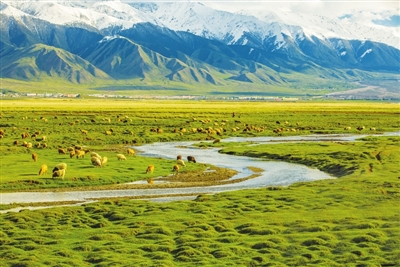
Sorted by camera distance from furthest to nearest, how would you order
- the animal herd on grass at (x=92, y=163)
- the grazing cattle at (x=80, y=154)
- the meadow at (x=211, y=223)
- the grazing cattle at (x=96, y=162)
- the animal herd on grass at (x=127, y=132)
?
the grazing cattle at (x=80, y=154), the grazing cattle at (x=96, y=162), the animal herd on grass at (x=127, y=132), the animal herd on grass at (x=92, y=163), the meadow at (x=211, y=223)

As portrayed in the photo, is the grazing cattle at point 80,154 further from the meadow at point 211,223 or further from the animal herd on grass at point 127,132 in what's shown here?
the meadow at point 211,223

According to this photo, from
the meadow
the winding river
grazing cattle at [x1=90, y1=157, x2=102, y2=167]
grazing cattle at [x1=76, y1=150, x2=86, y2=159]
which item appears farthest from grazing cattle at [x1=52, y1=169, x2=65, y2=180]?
grazing cattle at [x1=76, y1=150, x2=86, y2=159]

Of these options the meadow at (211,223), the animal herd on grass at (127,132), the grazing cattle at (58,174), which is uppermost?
the meadow at (211,223)

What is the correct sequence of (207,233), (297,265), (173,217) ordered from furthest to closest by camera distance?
(173,217), (207,233), (297,265)

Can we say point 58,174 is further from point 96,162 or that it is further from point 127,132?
point 127,132

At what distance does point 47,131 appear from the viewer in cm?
9444

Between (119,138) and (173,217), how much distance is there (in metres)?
53.5

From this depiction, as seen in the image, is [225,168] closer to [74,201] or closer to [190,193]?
[190,193]

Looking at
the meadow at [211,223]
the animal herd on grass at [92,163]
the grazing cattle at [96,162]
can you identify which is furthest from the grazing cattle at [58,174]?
the grazing cattle at [96,162]

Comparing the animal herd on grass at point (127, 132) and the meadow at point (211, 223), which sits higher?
the meadow at point (211, 223)

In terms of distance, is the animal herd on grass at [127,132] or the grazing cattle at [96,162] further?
the grazing cattle at [96,162]

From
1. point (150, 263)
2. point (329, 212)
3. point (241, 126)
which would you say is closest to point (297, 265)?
point (150, 263)

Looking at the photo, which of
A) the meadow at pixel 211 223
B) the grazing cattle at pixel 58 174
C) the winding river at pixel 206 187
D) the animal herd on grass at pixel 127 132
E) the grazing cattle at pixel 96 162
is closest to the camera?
the meadow at pixel 211 223

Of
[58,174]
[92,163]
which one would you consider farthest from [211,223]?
[92,163]
